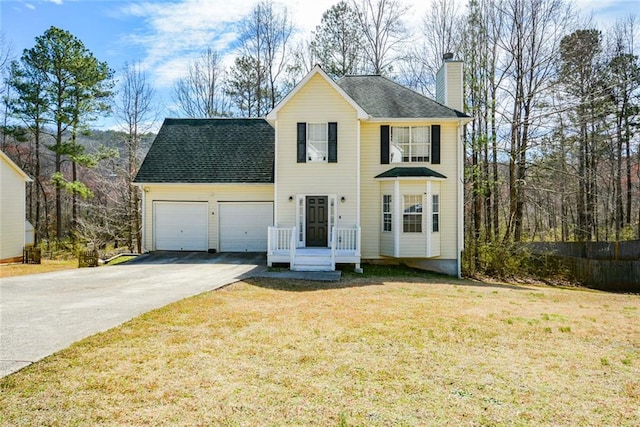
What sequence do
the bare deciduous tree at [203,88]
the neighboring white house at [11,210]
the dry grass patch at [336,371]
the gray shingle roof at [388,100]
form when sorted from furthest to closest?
the bare deciduous tree at [203,88] → the neighboring white house at [11,210] → the gray shingle roof at [388,100] → the dry grass patch at [336,371]

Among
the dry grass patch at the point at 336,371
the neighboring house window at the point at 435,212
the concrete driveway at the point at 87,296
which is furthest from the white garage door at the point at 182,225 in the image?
the dry grass patch at the point at 336,371

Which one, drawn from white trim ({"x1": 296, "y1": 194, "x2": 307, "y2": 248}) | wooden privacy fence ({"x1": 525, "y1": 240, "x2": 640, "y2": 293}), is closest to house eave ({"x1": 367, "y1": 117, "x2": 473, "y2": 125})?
white trim ({"x1": 296, "y1": 194, "x2": 307, "y2": 248})

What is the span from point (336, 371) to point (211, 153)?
1593 centimetres

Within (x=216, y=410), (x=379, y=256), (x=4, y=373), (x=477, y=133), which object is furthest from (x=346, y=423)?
(x=477, y=133)

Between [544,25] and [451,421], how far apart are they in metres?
23.1

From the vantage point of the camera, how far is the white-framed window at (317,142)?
15.1 meters

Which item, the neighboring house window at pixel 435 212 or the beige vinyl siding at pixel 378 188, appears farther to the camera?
the beige vinyl siding at pixel 378 188

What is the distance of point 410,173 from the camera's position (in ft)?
49.8

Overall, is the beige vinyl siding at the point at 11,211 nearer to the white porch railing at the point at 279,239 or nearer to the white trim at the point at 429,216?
the white porch railing at the point at 279,239

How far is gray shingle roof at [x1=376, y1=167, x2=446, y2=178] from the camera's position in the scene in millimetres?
15039

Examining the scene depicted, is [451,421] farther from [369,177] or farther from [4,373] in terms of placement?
[369,177]

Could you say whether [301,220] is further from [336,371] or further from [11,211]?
[11,211]

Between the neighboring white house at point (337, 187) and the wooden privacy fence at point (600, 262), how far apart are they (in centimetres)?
625

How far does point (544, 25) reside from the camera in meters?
20.8
